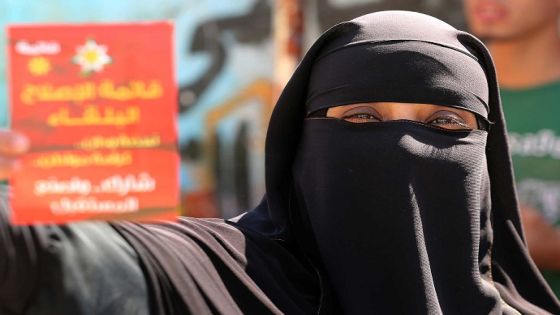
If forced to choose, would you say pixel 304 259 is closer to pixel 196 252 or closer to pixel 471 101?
pixel 196 252

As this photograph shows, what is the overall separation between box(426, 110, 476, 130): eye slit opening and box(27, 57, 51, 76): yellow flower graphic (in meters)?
0.78

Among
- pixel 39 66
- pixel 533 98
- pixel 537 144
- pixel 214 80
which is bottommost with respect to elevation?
pixel 537 144

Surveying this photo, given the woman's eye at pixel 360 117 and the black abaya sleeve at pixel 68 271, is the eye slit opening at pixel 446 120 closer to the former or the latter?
the woman's eye at pixel 360 117

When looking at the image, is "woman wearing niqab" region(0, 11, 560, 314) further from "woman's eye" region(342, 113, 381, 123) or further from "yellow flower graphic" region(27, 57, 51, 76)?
"yellow flower graphic" region(27, 57, 51, 76)

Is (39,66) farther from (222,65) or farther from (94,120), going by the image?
(222,65)

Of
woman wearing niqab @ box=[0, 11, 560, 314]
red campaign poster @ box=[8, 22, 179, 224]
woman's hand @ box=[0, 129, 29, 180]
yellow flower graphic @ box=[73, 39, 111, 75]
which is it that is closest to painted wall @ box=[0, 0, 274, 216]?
red campaign poster @ box=[8, 22, 179, 224]

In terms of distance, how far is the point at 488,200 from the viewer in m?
1.68

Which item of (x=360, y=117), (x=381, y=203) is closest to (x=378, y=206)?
(x=381, y=203)

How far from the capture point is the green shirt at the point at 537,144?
361cm

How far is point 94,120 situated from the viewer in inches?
67.5

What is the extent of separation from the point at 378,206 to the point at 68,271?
682 millimetres

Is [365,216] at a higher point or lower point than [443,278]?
higher

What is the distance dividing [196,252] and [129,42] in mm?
466

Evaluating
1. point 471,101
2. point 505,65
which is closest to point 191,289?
point 471,101
